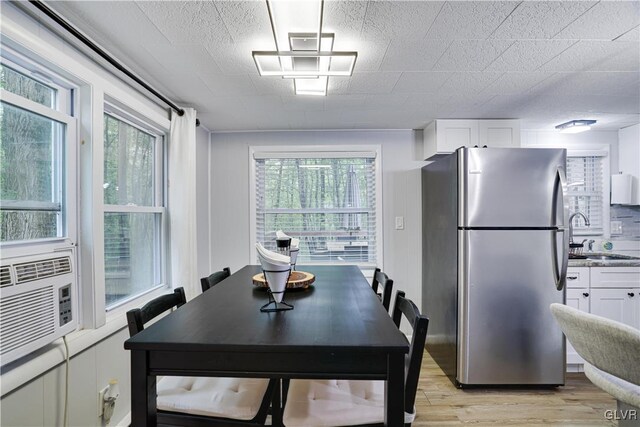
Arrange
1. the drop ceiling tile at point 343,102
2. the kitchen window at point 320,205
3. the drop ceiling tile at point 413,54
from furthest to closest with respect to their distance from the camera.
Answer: the kitchen window at point 320,205, the drop ceiling tile at point 343,102, the drop ceiling tile at point 413,54

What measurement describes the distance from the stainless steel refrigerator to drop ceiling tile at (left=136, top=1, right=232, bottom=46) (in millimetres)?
1847

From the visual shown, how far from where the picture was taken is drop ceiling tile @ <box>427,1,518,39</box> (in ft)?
4.51

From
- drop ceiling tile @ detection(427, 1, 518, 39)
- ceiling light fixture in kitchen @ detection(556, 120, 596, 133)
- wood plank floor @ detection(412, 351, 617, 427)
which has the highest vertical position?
drop ceiling tile @ detection(427, 1, 518, 39)

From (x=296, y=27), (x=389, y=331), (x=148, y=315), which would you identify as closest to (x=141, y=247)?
(x=148, y=315)

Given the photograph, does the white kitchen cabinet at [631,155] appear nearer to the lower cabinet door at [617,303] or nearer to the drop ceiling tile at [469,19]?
the lower cabinet door at [617,303]

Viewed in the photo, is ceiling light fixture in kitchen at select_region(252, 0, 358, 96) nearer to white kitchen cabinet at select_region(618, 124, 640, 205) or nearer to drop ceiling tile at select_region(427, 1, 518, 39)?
drop ceiling tile at select_region(427, 1, 518, 39)

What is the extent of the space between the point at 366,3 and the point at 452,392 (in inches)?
102

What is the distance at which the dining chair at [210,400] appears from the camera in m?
1.18

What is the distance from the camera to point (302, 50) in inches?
66.4

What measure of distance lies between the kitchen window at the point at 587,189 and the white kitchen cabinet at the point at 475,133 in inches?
36.0

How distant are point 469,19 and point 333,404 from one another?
173 cm

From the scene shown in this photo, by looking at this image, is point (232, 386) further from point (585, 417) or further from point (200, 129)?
point (200, 129)

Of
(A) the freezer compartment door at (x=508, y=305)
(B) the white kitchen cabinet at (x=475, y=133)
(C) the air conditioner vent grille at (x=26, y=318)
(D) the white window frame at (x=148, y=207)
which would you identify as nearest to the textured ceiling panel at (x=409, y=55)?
(B) the white kitchen cabinet at (x=475, y=133)

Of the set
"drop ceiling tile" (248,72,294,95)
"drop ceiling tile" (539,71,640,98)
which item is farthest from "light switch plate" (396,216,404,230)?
"drop ceiling tile" (248,72,294,95)
